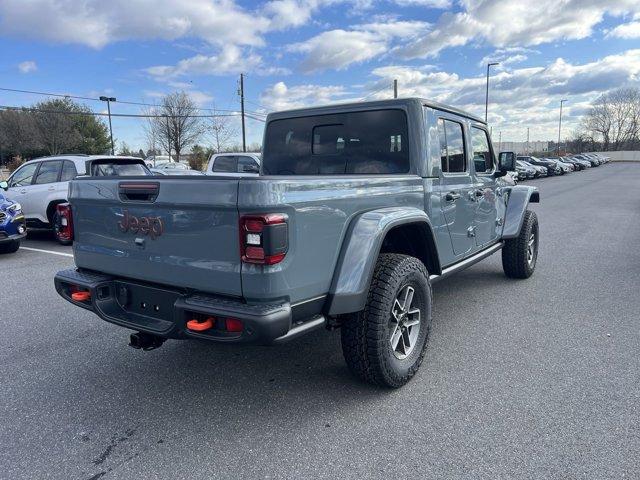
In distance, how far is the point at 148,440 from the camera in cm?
274

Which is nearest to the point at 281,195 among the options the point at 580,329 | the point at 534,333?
the point at 534,333

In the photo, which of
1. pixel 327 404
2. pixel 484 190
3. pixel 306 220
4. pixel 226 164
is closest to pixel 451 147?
pixel 484 190

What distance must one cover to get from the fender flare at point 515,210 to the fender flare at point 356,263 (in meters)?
3.09

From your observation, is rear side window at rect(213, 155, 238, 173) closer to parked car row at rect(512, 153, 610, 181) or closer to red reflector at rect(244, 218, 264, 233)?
red reflector at rect(244, 218, 264, 233)

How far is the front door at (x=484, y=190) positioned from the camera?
186 inches

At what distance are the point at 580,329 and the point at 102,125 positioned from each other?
61.9 m

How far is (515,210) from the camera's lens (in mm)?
5723

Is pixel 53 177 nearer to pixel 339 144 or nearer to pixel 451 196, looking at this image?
pixel 339 144

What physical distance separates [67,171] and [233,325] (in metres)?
8.44

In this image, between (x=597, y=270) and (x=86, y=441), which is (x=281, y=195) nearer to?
(x=86, y=441)

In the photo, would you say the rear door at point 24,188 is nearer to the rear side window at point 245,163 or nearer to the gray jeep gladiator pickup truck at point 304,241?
the rear side window at point 245,163

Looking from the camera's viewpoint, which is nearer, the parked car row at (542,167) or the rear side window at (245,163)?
the rear side window at (245,163)

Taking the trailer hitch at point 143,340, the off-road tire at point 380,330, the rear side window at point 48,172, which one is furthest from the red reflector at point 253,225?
the rear side window at point 48,172

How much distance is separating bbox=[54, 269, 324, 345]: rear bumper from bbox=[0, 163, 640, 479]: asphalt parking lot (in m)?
0.63
